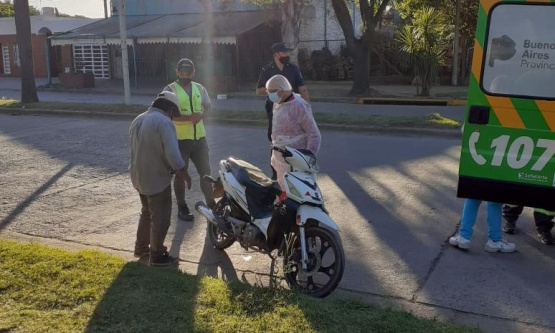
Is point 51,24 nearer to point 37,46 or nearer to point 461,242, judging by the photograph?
point 37,46

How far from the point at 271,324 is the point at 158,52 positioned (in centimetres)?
3116

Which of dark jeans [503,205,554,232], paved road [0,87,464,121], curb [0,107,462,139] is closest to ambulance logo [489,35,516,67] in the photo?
dark jeans [503,205,554,232]

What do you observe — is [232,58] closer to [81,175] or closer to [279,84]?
[81,175]

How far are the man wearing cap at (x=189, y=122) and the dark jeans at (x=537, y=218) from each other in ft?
10.7

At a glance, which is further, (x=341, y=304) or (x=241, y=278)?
(x=241, y=278)

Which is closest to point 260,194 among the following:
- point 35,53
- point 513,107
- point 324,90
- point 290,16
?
point 513,107

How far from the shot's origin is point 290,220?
4.61 m

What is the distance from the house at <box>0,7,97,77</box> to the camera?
37469mm

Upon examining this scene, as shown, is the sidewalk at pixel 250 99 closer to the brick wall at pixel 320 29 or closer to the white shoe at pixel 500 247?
the brick wall at pixel 320 29

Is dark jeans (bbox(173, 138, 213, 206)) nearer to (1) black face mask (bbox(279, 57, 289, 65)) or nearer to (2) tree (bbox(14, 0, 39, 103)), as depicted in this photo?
(1) black face mask (bbox(279, 57, 289, 65))

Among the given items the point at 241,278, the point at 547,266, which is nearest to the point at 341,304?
the point at 241,278

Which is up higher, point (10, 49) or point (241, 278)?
point (10, 49)

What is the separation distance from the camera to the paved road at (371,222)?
450 cm

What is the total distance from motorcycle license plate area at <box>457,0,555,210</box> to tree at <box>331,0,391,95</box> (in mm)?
14563
